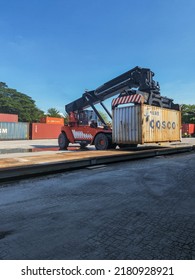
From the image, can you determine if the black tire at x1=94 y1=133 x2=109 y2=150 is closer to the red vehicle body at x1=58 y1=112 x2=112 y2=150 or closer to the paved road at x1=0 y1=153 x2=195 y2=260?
the red vehicle body at x1=58 y1=112 x2=112 y2=150

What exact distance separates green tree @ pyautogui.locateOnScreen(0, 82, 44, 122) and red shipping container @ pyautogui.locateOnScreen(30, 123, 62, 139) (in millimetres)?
40187

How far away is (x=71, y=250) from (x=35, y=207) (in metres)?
1.55

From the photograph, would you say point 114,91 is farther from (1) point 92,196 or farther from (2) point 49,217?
(2) point 49,217

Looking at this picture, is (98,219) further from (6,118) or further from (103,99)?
(6,118)

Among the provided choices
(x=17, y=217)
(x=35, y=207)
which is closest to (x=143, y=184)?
(x=35, y=207)

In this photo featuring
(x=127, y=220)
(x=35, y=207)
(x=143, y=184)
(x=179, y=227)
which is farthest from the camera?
(x=143, y=184)

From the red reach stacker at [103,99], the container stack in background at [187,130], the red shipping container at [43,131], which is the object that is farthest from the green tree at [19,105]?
the red reach stacker at [103,99]

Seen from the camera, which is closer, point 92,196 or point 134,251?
point 134,251

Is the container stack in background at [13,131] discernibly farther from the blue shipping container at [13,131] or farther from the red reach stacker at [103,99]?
the red reach stacker at [103,99]

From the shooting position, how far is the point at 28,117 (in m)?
74.8

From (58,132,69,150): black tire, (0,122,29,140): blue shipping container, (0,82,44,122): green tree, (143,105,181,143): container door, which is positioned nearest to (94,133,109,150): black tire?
(143,105,181,143): container door

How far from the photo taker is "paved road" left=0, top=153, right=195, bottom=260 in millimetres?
2418

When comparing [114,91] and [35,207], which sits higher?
[114,91]

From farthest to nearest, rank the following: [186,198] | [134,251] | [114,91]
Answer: [114,91], [186,198], [134,251]
